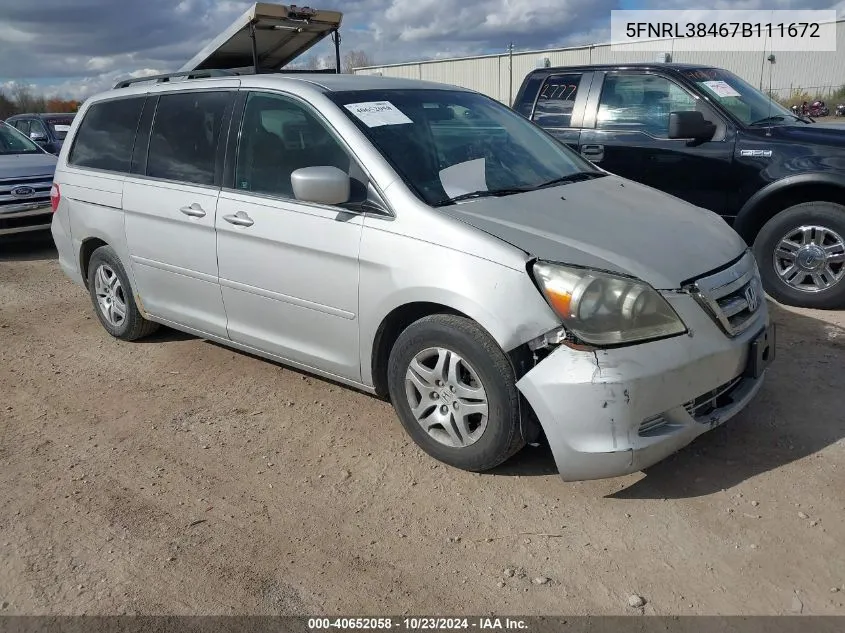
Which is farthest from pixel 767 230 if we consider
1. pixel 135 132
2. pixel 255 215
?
pixel 135 132

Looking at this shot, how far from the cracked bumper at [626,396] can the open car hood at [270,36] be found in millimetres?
3505

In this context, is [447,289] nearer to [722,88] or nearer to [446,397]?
[446,397]

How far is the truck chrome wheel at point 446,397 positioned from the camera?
10.6 feet

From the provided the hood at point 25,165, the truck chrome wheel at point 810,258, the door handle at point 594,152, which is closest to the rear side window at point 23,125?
the hood at point 25,165

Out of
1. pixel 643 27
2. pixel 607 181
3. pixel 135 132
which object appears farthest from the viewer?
pixel 643 27

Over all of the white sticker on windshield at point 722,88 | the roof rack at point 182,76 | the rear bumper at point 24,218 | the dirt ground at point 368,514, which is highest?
the roof rack at point 182,76

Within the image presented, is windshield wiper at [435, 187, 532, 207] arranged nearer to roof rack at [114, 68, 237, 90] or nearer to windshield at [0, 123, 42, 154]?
roof rack at [114, 68, 237, 90]

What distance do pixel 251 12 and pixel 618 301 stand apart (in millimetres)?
3842

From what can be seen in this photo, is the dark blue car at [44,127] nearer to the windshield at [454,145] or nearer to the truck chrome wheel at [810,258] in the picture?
the windshield at [454,145]

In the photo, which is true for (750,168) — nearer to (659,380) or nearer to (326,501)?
(659,380)

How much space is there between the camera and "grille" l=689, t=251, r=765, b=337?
10.2 feet

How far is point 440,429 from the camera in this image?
136 inches

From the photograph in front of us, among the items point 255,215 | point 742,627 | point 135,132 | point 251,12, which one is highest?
point 251,12

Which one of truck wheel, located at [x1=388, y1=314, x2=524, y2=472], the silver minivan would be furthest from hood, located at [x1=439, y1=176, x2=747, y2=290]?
truck wheel, located at [x1=388, y1=314, x2=524, y2=472]
